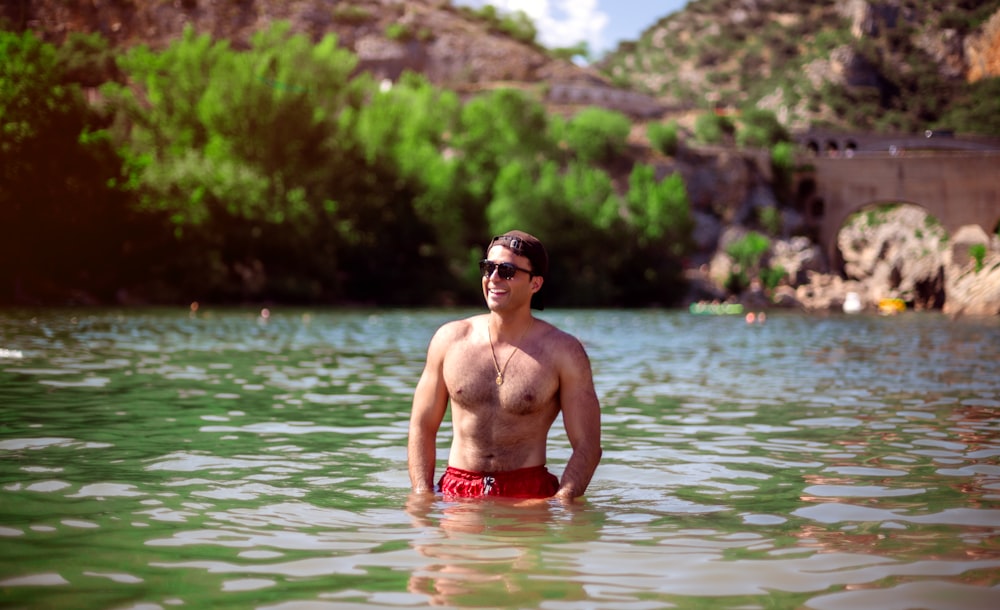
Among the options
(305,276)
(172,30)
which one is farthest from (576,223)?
(172,30)

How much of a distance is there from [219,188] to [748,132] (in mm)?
56304

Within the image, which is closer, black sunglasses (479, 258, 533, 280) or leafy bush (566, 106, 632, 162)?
black sunglasses (479, 258, 533, 280)

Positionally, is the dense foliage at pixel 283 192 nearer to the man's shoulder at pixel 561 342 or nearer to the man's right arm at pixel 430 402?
the man's right arm at pixel 430 402

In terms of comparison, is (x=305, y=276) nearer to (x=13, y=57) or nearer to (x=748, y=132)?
(x=13, y=57)

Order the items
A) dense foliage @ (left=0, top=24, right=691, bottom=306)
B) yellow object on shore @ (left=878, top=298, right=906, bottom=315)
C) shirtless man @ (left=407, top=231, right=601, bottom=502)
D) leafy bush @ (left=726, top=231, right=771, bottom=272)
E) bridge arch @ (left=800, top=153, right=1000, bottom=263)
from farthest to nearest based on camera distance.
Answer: bridge arch @ (left=800, top=153, right=1000, bottom=263)
leafy bush @ (left=726, top=231, right=771, bottom=272)
yellow object on shore @ (left=878, top=298, right=906, bottom=315)
dense foliage @ (left=0, top=24, right=691, bottom=306)
shirtless man @ (left=407, top=231, right=601, bottom=502)

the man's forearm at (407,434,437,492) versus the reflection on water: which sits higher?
the man's forearm at (407,434,437,492)

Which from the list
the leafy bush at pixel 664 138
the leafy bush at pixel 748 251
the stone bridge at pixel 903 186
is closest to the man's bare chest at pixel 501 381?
the leafy bush at pixel 748 251

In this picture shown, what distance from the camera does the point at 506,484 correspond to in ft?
24.2

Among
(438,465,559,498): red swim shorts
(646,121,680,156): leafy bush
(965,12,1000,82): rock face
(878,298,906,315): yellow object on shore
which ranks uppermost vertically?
(965,12,1000,82): rock face

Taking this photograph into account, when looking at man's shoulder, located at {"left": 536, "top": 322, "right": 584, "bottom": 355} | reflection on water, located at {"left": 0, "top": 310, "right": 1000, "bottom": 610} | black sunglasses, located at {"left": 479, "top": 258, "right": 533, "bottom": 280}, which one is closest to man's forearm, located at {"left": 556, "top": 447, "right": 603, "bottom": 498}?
reflection on water, located at {"left": 0, "top": 310, "right": 1000, "bottom": 610}

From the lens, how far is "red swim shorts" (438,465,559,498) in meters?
7.36

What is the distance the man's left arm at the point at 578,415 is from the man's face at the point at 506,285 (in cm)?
42

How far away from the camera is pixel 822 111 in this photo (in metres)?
130

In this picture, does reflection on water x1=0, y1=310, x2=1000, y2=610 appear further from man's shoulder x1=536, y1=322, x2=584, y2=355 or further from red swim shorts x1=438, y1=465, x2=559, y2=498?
man's shoulder x1=536, y1=322, x2=584, y2=355
